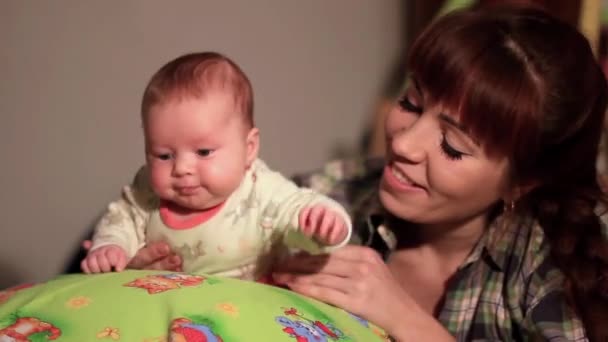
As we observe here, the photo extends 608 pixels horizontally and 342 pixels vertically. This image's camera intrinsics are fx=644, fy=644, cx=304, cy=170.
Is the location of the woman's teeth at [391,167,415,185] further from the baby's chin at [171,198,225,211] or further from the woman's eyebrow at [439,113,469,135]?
the baby's chin at [171,198,225,211]

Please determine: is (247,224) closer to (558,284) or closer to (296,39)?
(558,284)

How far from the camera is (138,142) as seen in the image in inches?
52.8

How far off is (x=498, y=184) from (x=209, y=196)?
502 mm

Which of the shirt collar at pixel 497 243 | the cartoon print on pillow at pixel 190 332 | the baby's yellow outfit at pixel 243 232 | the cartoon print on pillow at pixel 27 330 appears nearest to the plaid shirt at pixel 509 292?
the shirt collar at pixel 497 243

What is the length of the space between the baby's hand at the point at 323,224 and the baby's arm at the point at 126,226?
0.30 m

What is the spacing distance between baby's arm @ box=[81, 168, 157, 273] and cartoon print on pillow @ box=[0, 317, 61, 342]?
0.17 meters

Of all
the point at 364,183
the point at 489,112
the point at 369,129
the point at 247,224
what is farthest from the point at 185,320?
the point at 369,129

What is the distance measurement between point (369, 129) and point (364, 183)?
600 millimetres

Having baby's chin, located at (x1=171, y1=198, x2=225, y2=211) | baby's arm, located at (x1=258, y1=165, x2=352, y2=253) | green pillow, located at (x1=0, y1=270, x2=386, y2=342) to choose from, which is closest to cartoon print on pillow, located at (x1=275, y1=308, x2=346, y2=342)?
green pillow, located at (x1=0, y1=270, x2=386, y2=342)

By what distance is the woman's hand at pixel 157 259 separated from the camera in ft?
3.32

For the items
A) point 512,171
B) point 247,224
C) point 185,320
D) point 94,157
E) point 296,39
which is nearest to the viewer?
point 185,320

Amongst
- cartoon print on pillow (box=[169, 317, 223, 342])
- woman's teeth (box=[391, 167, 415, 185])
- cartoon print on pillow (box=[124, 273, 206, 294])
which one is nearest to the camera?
cartoon print on pillow (box=[169, 317, 223, 342])

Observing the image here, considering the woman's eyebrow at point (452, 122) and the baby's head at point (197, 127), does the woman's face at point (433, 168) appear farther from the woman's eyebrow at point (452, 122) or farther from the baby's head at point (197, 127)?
the baby's head at point (197, 127)

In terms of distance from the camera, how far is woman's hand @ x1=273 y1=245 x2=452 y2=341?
1.01 metres
